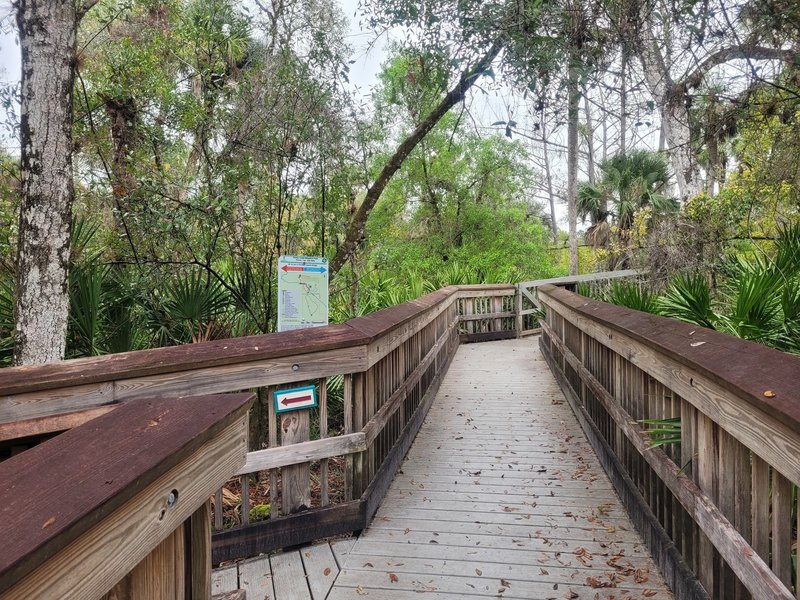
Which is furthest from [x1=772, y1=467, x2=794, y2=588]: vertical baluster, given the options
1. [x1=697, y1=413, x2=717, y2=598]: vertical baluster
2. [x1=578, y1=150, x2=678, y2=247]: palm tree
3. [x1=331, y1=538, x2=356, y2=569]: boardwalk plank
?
[x1=578, y1=150, x2=678, y2=247]: palm tree

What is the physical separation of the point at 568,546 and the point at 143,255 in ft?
13.5

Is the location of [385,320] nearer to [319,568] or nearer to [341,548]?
[341,548]

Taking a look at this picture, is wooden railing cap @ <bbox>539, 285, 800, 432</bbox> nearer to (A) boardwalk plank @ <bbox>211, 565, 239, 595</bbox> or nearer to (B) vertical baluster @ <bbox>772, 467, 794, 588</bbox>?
(B) vertical baluster @ <bbox>772, 467, 794, 588</bbox>

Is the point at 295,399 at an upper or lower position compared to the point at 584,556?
upper

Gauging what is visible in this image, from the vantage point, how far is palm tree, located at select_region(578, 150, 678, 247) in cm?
1636

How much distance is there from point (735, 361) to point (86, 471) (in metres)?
2.05

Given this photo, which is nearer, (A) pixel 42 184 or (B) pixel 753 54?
(A) pixel 42 184

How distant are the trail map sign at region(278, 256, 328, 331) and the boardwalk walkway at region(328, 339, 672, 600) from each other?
1396 mm

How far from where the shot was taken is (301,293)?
3.61 meters

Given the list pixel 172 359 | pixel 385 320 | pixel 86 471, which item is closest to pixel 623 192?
pixel 385 320

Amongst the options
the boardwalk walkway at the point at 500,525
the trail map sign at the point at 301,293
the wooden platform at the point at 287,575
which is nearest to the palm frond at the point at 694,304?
the boardwalk walkway at the point at 500,525

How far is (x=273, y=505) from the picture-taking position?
296 centimetres

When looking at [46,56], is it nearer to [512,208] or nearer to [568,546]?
[568,546]

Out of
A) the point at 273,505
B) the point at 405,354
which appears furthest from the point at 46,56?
the point at 405,354
